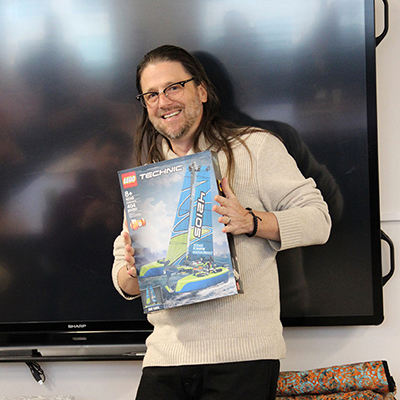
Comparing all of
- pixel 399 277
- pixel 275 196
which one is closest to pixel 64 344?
pixel 275 196

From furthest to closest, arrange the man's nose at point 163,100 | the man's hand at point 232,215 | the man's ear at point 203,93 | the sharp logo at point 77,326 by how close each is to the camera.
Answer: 1. the sharp logo at point 77,326
2. the man's ear at point 203,93
3. the man's nose at point 163,100
4. the man's hand at point 232,215

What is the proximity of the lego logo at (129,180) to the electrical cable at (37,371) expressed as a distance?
99cm

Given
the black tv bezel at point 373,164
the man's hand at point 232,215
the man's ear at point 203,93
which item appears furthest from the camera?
the black tv bezel at point 373,164

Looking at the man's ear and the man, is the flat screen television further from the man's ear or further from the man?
the man

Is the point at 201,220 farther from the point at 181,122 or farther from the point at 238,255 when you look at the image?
the point at 181,122

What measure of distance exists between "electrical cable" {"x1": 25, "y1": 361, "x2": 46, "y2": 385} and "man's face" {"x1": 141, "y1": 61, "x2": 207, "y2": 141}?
1.10 m

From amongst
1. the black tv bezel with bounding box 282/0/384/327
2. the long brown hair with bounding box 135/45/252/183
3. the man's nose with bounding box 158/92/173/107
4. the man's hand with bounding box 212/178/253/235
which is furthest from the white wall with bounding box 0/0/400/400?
the man's nose with bounding box 158/92/173/107

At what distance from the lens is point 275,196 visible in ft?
4.20

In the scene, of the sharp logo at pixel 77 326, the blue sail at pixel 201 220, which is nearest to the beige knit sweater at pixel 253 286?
the blue sail at pixel 201 220

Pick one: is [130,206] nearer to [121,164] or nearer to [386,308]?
[121,164]

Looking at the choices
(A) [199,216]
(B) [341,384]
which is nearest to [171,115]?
(A) [199,216]

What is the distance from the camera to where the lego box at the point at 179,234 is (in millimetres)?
1161

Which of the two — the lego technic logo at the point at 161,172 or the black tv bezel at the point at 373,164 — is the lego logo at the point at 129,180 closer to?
the lego technic logo at the point at 161,172

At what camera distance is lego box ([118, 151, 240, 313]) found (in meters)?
1.16
